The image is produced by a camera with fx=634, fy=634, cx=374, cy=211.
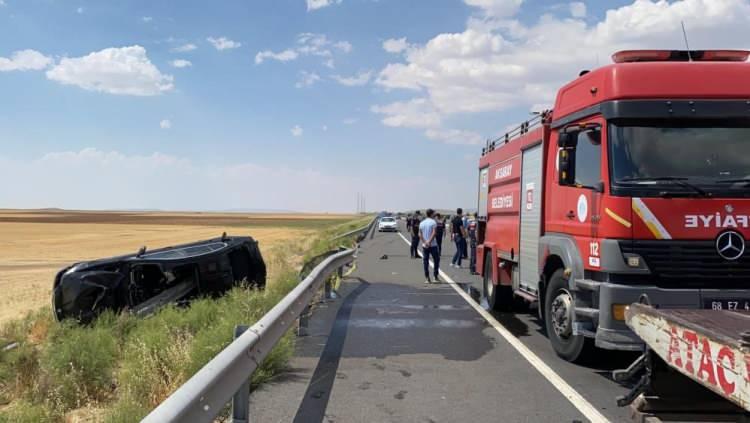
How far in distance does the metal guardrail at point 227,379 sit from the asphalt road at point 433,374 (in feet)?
1.99

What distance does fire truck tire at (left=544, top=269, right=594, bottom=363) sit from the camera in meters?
6.74

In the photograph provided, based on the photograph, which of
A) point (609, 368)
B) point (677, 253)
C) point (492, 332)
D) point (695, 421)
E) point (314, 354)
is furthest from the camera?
point (492, 332)

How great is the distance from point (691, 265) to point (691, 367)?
3.02 metres

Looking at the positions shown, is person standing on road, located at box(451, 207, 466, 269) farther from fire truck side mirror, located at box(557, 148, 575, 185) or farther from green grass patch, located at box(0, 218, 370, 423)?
fire truck side mirror, located at box(557, 148, 575, 185)

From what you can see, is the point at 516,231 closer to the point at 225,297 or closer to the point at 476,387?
the point at 476,387

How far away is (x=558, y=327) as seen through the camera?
7090 mm

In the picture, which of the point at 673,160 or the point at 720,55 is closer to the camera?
the point at 673,160

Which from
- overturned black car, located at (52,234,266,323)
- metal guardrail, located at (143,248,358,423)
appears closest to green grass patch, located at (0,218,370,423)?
overturned black car, located at (52,234,266,323)

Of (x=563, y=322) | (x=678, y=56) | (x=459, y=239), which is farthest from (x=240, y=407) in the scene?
(x=459, y=239)

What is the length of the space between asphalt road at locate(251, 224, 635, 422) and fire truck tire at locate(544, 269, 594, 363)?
0.16 metres

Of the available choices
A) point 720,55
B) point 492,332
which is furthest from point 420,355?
point 720,55

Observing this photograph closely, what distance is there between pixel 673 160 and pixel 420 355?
11.5ft

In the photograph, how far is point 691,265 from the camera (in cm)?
583

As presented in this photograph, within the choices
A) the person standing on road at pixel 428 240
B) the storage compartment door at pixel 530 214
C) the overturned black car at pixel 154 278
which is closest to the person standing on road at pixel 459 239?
the person standing on road at pixel 428 240
